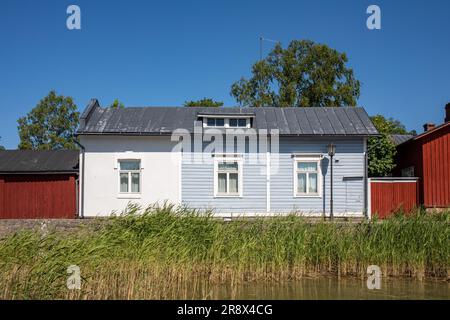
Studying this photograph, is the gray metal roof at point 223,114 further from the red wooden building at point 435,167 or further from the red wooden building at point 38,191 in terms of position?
the red wooden building at point 38,191

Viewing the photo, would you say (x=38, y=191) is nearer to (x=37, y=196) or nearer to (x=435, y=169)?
(x=37, y=196)

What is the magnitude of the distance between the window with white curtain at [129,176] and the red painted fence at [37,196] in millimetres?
2454

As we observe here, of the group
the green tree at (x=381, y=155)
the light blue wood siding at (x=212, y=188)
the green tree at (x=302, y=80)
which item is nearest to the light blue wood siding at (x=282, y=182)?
the light blue wood siding at (x=212, y=188)

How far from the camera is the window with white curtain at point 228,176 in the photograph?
18.0 meters

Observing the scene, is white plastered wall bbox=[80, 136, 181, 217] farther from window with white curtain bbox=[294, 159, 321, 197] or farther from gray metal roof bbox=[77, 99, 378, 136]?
window with white curtain bbox=[294, 159, 321, 197]

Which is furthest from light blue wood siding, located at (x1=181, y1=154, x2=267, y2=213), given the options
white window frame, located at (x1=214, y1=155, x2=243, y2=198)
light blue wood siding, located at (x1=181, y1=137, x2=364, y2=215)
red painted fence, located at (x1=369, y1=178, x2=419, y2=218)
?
red painted fence, located at (x1=369, y1=178, x2=419, y2=218)

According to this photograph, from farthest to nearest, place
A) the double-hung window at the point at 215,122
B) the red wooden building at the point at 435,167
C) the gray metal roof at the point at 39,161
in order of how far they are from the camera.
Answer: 1. the gray metal roof at the point at 39,161
2. the double-hung window at the point at 215,122
3. the red wooden building at the point at 435,167

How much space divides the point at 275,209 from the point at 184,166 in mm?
3820

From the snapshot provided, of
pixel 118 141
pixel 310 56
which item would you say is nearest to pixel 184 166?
pixel 118 141

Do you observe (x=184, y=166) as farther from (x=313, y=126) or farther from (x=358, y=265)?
(x=358, y=265)

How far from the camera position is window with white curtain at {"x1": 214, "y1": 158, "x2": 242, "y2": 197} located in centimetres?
1798

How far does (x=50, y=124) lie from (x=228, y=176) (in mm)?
29091

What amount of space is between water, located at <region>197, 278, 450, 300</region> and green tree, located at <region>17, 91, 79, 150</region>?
112 feet

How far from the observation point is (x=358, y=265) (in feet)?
38.5
